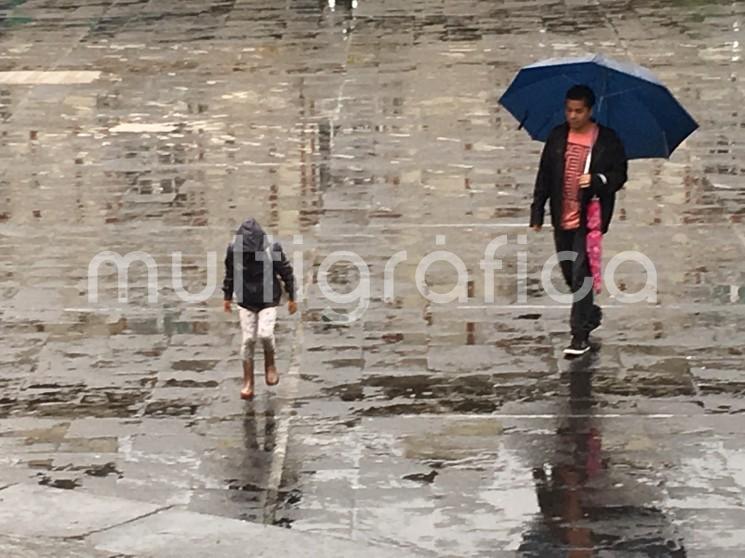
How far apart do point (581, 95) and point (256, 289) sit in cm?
226

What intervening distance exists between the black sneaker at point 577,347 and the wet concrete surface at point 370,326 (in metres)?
0.08

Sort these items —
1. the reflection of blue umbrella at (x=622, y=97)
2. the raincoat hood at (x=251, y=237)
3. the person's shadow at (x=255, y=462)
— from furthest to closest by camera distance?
1. the reflection of blue umbrella at (x=622, y=97)
2. the raincoat hood at (x=251, y=237)
3. the person's shadow at (x=255, y=462)

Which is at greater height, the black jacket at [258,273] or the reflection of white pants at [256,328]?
the black jacket at [258,273]

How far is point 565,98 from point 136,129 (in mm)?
8129

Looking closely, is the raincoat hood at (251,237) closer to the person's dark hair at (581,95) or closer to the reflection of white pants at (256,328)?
the reflection of white pants at (256,328)

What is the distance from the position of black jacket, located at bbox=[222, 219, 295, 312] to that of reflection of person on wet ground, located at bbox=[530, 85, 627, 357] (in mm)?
1687

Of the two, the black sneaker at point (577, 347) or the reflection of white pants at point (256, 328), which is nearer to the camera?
the reflection of white pants at point (256, 328)

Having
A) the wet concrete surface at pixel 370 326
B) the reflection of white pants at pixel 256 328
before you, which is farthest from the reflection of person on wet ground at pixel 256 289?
the wet concrete surface at pixel 370 326

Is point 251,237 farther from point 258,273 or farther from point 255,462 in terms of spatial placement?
point 255,462

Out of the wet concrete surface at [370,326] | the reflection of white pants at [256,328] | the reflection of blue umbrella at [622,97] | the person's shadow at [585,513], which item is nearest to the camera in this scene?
the person's shadow at [585,513]

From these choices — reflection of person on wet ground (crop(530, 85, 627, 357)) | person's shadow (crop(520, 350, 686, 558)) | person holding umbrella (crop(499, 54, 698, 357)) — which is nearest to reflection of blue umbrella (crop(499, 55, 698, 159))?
person holding umbrella (crop(499, 54, 698, 357))

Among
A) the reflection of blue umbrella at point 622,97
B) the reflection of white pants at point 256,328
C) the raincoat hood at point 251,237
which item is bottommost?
the reflection of white pants at point 256,328

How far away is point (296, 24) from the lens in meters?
24.3

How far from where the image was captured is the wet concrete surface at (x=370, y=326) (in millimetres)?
7754
